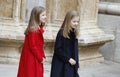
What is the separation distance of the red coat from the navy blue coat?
187mm

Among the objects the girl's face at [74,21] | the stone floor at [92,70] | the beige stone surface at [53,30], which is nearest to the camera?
the girl's face at [74,21]

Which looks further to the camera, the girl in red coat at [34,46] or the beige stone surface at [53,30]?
the beige stone surface at [53,30]

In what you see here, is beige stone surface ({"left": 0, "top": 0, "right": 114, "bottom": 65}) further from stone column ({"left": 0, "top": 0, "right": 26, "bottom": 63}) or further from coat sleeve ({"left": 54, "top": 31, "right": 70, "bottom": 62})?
coat sleeve ({"left": 54, "top": 31, "right": 70, "bottom": 62})

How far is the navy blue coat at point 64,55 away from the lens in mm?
4301

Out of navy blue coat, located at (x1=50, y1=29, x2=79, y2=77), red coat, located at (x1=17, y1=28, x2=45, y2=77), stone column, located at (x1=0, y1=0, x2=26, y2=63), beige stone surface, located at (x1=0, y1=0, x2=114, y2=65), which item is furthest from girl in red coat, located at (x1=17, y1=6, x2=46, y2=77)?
stone column, located at (x1=0, y1=0, x2=26, y2=63)

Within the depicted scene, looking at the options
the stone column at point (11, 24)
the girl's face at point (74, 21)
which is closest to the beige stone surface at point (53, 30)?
the stone column at point (11, 24)

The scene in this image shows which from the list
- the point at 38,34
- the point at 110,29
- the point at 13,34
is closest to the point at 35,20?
the point at 38,34

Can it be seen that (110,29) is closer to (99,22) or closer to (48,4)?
(99,22)

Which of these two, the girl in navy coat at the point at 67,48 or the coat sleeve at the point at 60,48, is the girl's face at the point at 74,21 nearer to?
the girl in navy coat at the point at 67,48

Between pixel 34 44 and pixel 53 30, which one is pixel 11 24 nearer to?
pixel 53 30

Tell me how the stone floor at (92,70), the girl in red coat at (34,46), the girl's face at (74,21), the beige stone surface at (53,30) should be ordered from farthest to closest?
the beige stone surface at (53,30)
the stone floor at (92,70)
the girl in red coat at (34,46)
the girl's face at (74,21)

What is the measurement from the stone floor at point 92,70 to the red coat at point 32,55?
1636 mm

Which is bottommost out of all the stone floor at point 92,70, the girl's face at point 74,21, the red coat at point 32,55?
the stone floor at point 92,70

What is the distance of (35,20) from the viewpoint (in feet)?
14.3
